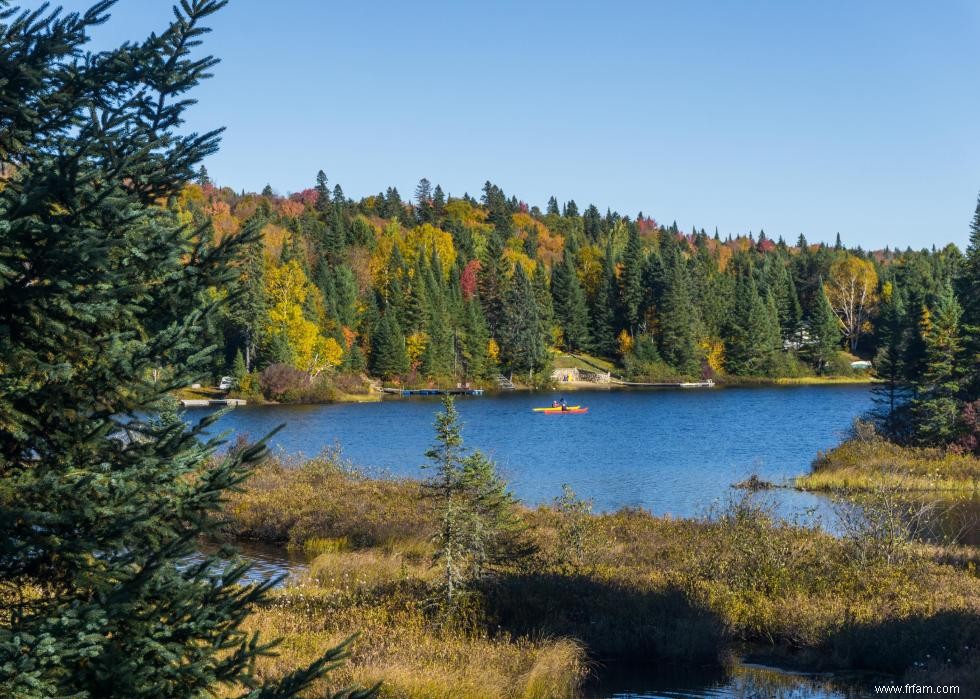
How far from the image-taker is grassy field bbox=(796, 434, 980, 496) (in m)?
35.0

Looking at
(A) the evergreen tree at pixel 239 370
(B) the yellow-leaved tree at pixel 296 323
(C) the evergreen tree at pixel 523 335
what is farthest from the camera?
(C) the evergreen tree at pixel 523 335

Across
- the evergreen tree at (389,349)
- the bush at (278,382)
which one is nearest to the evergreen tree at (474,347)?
the evergreen tree at (389,349)

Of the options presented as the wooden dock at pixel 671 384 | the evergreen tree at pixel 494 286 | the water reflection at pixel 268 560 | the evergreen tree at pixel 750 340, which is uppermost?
the evergreen tree at pixel 494 286

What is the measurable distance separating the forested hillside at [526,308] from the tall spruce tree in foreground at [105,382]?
76510mm

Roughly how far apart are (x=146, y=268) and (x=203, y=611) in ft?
7.50

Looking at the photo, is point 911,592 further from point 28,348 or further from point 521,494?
point 521,494

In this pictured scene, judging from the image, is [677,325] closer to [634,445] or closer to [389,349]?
[389,349]

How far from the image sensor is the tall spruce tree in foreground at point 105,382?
5320mm

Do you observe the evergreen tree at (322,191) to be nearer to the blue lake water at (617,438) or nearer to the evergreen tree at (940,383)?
the blue lake water at (617,438)

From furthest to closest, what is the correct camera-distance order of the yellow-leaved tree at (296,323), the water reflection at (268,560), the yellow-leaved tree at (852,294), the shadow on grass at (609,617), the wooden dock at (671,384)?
the yellow-leaved tree at (852,294) → the wooden dock at (671,384) → the yellow-leaved tree at (296,323) → the water reflection at (268,560) → the shadow on grass at (609,617)

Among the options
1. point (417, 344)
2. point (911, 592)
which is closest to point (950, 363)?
point (911, 592)

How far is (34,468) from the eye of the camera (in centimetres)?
579

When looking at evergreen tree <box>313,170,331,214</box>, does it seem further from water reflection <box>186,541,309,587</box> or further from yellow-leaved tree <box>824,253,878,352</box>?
water reflection <box>186,541,309,587</box>

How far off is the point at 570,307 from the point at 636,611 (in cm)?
10242
